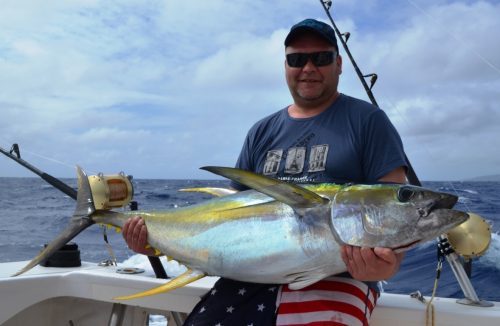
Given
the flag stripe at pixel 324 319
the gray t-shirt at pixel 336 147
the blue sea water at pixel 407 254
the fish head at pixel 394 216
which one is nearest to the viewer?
the fish head at pixel 394 216

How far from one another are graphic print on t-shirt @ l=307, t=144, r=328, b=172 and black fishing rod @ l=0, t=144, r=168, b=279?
1183 millimetres

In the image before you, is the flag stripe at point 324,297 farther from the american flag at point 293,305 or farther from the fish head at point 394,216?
the fish head at point 394,216

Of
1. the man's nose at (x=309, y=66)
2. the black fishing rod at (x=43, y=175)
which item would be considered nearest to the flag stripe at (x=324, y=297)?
the man's nose at (x=309, y=66)

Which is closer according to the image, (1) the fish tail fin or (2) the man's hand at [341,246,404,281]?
(2) the man's hand at [341,246,404,281]

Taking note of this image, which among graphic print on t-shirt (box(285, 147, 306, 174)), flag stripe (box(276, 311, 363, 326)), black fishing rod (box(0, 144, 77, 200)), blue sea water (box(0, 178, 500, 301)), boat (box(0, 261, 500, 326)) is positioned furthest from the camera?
blue sea water (box(0, 178, 500, 301))

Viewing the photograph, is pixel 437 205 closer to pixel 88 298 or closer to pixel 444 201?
pixel 444 201

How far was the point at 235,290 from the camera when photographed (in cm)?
211

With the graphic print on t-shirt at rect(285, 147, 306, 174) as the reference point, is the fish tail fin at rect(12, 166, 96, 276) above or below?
below

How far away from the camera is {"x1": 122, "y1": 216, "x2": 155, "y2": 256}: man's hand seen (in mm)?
2221

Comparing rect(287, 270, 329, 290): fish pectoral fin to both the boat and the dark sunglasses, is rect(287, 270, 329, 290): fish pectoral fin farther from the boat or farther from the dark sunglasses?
the dark sunglasses

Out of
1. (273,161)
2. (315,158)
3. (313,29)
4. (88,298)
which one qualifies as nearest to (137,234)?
(273,161)

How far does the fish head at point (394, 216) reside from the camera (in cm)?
151

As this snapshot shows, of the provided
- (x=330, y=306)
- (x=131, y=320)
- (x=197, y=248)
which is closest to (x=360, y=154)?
(x=330, y=306)

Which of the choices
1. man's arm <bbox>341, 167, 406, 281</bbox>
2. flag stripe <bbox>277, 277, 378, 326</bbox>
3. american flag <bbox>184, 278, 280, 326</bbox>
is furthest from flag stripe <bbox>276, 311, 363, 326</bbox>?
man's arm <bbox>341, 167, 406, 281</bbox>
